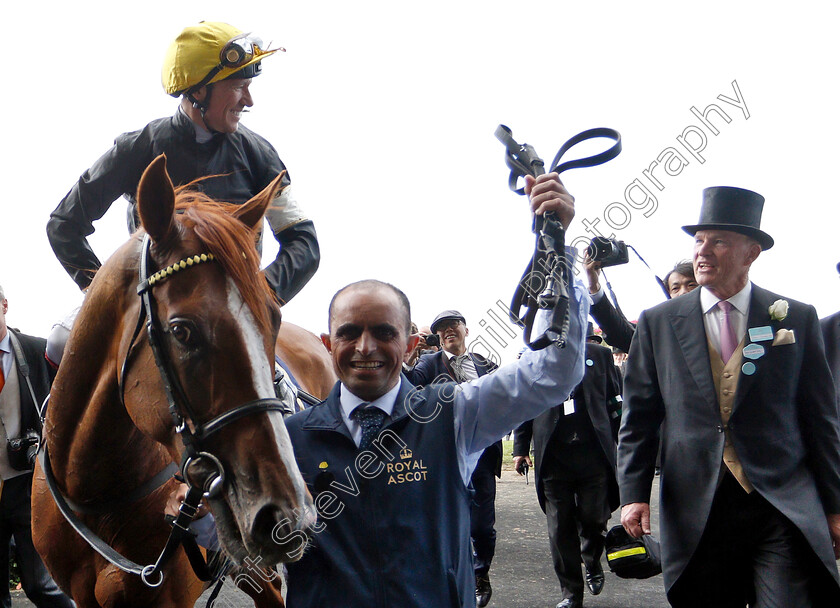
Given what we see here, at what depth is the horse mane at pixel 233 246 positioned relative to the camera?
2199 mm

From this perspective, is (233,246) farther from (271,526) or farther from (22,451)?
(22,451)

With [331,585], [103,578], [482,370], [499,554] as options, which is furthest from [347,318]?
[499,554]

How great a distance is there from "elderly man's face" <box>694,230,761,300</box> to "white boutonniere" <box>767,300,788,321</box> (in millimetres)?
198

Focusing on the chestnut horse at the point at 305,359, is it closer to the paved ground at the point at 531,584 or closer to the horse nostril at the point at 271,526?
the paved ground at the point at 531,584

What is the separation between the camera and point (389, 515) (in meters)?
2.13

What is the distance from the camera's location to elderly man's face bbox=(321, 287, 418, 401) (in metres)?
2.26

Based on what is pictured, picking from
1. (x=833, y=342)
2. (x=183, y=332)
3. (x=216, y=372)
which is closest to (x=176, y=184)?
(x=183, y=332)

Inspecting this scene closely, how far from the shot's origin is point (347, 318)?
2.28m

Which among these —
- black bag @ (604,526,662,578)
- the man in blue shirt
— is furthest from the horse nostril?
black bag @ (604,526,662,578)

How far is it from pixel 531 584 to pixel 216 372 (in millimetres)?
5097

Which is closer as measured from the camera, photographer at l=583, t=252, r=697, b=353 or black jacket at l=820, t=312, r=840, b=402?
photographer at l=583, t=252, r=697, b=353

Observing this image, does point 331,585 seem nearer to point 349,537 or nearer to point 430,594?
point 349,537

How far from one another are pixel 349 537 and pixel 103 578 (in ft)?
3.81

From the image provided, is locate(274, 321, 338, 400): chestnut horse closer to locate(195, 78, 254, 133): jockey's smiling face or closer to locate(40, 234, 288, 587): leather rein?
locate(195, 78, 254, 133): jockey's smiling face
